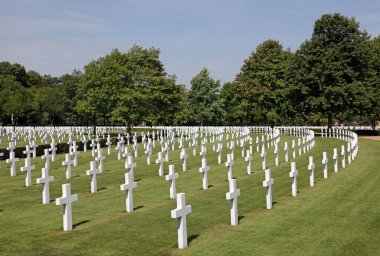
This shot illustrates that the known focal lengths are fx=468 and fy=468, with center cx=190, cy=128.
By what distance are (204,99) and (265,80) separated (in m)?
28.1

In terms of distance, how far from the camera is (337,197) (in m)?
13.3

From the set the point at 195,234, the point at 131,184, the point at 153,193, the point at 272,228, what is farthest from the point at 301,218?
the point at 153,193

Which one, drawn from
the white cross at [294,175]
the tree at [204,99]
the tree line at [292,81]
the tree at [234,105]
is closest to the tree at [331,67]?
the tree line at [292,81]

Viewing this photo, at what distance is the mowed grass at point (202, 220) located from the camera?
27.1 feet

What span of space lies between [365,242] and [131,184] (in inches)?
216

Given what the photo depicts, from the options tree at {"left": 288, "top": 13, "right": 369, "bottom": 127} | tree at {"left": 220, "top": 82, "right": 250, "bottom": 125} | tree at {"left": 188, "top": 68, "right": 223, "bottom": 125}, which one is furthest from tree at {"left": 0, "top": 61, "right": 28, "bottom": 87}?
tree at {"left": 288, "top": 13, "right": 369, "bottom": 127}

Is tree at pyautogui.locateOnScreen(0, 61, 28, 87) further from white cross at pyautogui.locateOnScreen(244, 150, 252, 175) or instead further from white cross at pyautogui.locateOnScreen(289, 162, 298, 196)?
white cross at pyautogui.locateOnScreen(289, 162, 298, 196)

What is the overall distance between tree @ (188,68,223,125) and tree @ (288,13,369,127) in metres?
42.6

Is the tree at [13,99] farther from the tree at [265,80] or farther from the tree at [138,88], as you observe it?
the tree at [265,80]

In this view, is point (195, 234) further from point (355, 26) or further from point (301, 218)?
point (355, 26)

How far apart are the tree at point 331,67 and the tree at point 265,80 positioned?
15.4 meters

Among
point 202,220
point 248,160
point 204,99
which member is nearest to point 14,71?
point 204,99

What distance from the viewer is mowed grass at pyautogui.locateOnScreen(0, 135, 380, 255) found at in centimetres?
826

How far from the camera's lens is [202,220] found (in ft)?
34.1
